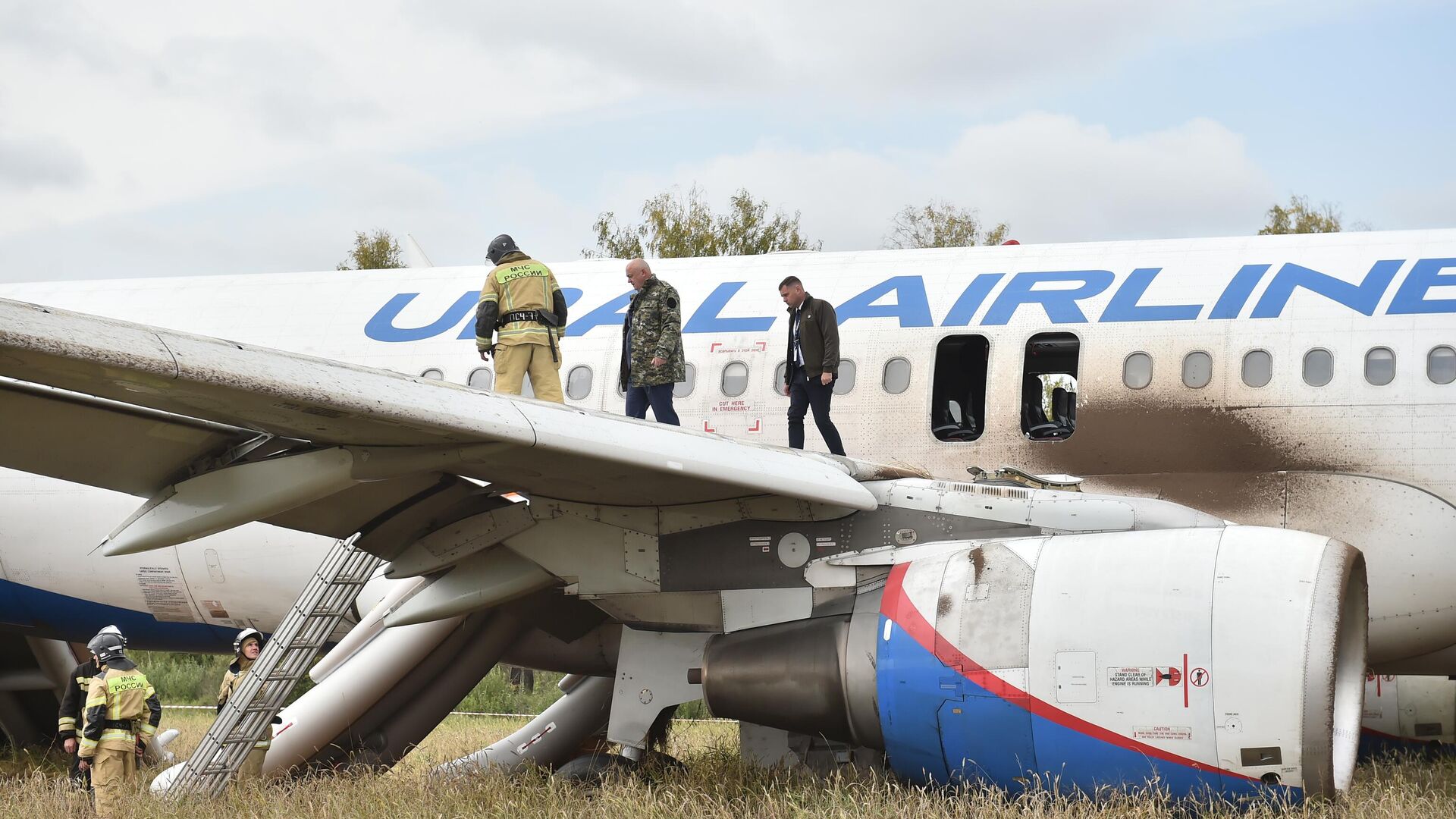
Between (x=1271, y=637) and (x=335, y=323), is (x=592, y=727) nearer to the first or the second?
(x=335, y=323)

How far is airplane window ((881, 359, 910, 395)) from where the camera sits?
10492 mm

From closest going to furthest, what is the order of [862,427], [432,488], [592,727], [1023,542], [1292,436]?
[1023,542], [432,488], [1292,436], [862,427], [592,727]

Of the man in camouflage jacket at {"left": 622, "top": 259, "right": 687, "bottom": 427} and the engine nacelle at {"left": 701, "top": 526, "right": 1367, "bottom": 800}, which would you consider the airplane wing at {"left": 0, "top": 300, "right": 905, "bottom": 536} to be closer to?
the engine nacelle at {"left": 701, "top": 526, "right": 1367, "bottom": 800}

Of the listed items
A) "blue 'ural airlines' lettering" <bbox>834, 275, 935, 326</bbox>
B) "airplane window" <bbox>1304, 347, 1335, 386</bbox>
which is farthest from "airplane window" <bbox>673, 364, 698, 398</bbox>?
"airplane window" <bbox>1304, 347, 1335, 386</bbox>

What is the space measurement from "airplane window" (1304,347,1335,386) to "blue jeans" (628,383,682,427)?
4.40m

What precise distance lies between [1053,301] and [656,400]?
9.95 ft

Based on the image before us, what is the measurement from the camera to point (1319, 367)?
9562mm

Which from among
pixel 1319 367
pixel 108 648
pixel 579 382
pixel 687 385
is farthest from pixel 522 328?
pixel 1319 367

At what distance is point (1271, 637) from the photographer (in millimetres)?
6762

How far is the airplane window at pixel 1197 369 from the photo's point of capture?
977cm

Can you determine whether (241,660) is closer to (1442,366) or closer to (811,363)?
(811,363)

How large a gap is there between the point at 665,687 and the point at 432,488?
189 cm

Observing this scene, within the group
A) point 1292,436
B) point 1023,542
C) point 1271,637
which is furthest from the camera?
point 1292,436

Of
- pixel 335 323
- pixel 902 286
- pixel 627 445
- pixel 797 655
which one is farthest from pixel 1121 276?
pixel 335 323
